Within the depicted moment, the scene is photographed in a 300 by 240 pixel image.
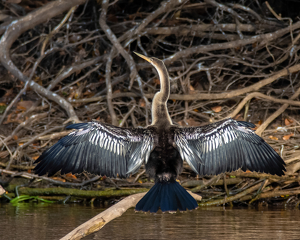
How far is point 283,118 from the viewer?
6691 millimetres

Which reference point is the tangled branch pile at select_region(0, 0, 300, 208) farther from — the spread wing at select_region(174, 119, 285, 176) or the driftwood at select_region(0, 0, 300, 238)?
the spread wing at select_region(174, 119, 285, 176)

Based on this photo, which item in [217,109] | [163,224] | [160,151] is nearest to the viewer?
[160,151]

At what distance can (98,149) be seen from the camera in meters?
3.39


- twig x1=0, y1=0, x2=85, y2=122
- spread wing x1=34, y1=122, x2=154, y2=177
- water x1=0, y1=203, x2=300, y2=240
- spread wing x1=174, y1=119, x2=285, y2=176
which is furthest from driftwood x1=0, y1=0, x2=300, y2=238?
spread wing x1=34, y1=122, x2=154, y2=177

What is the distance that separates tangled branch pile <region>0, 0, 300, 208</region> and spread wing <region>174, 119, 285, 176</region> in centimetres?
193

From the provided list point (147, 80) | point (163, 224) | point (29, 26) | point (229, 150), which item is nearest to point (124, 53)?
point (147, 80)

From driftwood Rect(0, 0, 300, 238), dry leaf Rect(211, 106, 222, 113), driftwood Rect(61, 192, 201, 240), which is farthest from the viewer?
dry leaf Rect(211, 106, 222, 113)

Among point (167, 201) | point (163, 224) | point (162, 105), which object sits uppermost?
point (162, 105)

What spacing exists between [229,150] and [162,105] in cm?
68

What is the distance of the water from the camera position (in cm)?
352

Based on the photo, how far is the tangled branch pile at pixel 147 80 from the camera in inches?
233

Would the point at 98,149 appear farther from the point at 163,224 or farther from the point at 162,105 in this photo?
the point at 163,224

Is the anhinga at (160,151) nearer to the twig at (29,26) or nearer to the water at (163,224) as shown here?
the water at (163,224)

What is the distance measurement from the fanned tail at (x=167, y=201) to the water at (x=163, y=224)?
0.53m
